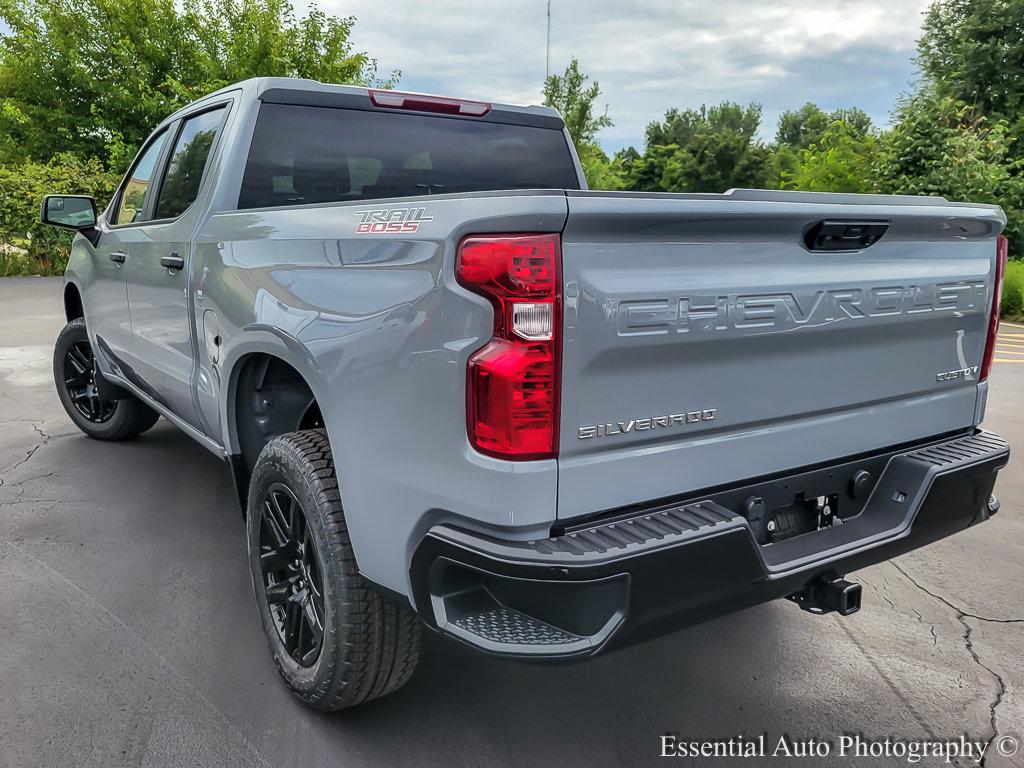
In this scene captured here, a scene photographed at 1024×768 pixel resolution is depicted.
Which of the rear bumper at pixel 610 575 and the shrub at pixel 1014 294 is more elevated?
the rear bumper at pixel 610 575

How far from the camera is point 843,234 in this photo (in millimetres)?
2213

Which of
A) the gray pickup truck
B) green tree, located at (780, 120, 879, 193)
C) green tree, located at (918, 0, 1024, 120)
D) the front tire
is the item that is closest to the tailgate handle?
the gray pickup truck

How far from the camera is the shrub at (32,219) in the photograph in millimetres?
18016

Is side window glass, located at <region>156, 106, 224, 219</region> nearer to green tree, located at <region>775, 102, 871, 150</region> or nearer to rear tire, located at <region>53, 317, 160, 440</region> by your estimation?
rear tire, located at <region>53, 317, 160, 440</region>

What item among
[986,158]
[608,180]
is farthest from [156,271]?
[608,180]

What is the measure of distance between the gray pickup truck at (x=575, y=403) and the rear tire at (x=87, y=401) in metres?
2.44

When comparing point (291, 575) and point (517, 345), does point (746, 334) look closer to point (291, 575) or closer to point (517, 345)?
point (517, 345)

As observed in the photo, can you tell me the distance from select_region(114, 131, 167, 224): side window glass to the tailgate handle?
333 centimetres

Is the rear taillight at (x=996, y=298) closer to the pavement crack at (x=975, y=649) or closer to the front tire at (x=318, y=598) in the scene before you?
the pavement crack at (x=975, y=649)

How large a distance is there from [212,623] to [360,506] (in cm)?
135

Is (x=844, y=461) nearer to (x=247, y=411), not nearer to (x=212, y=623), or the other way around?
(x=247, y=411)

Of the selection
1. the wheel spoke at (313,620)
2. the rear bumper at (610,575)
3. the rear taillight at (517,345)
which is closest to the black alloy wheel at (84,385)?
the wheel spoke at (313,620)

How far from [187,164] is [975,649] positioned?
12.6 feet

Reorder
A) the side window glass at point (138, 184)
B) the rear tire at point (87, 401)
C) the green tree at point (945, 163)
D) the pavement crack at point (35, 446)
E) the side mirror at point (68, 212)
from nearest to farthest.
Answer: the side window glass at point (138, 184)
the side mirror at point (68, 212)
the pavement crack at point (35, 446)
the rear tire at point (87, 401)
the green tree at point (945, 163)
